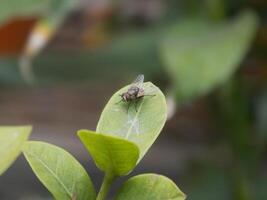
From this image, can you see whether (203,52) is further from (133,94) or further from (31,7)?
(133,94)

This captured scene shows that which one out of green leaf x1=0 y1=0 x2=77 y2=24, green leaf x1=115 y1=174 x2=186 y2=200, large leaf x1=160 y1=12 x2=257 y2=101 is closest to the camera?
green leaf x1=115 y1=174 x2=186 y2=200

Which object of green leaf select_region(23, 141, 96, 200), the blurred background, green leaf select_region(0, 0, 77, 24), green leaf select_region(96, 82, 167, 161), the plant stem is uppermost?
green leaf select_region(96, 82, 167, 161)

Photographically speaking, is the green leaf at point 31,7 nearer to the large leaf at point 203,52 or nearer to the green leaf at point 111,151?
the large leaf at point 203,52

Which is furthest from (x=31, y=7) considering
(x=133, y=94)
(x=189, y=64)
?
(x=133, y=94)

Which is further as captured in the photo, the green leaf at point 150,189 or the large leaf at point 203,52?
the large leaf at point 203,52

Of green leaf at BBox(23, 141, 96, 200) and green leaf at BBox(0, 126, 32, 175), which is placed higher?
green leaf at BBox(0, 126, 32, 175)

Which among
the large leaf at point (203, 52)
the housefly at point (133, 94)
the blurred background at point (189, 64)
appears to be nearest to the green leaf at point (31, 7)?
the blurred background at point (189, 64)

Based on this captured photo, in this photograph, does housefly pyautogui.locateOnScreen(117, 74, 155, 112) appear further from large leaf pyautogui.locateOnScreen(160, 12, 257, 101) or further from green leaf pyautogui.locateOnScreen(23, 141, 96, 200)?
large leaf pyautogui.locateOnScreen(160, 12, 257, 101)

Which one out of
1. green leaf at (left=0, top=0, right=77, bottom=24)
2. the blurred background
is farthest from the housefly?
green leaf at (left=0, top=0, right=77, bottom=24)
